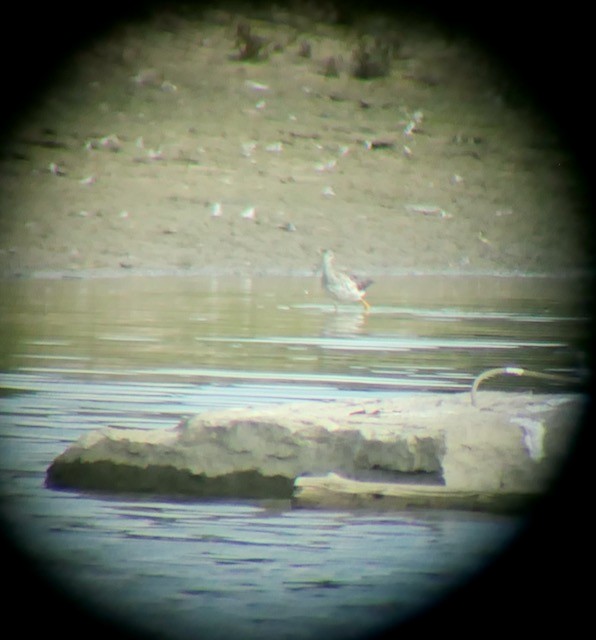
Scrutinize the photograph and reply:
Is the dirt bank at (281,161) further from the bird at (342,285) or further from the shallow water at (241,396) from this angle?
the bird at (342,285)

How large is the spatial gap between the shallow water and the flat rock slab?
14 cm

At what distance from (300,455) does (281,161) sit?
40.9 feet

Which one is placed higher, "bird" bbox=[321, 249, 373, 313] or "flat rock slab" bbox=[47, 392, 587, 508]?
"flat rock slab" bbox=[47, 392, 587, 508]

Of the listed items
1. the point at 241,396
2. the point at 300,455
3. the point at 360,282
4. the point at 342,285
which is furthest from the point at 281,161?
the point at 300,455

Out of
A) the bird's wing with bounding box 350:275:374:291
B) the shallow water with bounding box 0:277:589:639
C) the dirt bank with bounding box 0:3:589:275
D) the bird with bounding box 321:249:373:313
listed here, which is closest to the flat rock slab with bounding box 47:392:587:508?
the shallow water with bounding box 0:277:589:639

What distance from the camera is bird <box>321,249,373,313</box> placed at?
13.0m

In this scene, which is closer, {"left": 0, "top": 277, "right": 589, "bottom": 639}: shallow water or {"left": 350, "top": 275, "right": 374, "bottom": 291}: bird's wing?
{"left": 0, "top": 277, "right": 589, "bottom": 639}: shallow water

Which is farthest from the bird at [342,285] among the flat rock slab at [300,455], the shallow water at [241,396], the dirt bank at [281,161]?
the flat rock slab at [300,455]

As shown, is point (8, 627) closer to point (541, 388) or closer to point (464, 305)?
point (541, 388)

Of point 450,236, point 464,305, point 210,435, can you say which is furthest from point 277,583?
point 450,236

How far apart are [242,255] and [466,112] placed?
5435mm

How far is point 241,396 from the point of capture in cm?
789

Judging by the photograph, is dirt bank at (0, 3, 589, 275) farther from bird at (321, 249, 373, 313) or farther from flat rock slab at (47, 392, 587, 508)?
flat rock slab at (47, 392, 587, 508)

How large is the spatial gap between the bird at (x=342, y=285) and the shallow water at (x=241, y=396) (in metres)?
0.17
